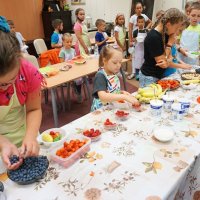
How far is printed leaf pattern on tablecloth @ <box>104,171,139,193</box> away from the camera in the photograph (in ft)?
2.82

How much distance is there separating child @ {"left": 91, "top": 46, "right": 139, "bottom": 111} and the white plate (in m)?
0.35

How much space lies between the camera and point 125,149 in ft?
3.58

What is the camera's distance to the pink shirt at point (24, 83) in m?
1.03

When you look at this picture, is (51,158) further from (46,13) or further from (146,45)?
(46,13)

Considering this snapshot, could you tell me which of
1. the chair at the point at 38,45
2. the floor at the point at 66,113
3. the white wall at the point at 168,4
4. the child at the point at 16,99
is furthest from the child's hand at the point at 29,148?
the white wall at the point at 168,4

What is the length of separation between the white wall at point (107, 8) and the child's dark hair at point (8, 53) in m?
6.09

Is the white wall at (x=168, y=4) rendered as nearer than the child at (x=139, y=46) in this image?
No

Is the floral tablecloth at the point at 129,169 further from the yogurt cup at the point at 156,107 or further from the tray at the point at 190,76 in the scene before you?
the tray at the point at 190,76

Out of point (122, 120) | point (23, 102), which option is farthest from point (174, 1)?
point (23, 102)

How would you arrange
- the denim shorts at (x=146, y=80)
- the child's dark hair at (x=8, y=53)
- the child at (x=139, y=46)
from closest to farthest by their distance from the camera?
the child's dark hair at (x=8, y=53), the denim shorts at (x=146, y=80), the child at (x=139, y=46)

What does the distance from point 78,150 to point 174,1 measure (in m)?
5.47

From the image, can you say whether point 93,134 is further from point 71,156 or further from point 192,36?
point 192,36

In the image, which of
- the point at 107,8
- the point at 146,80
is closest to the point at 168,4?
the point at 107,8

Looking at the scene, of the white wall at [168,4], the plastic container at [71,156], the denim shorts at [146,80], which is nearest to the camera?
the plastic container at [71,156]
